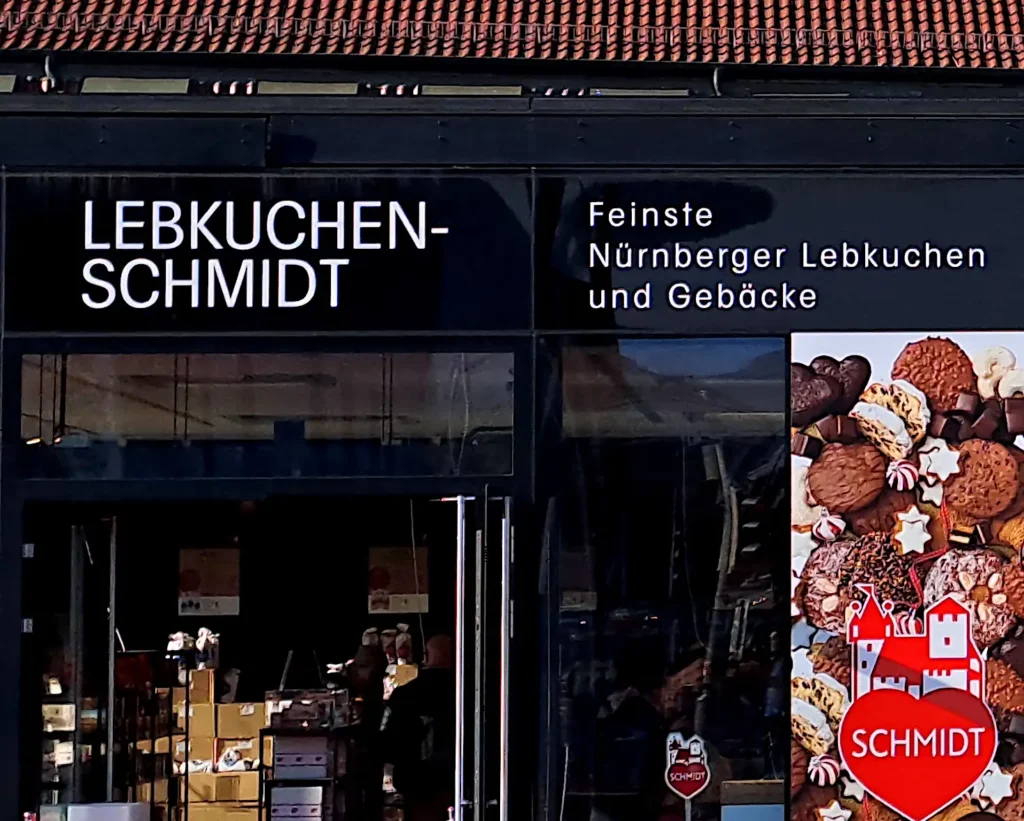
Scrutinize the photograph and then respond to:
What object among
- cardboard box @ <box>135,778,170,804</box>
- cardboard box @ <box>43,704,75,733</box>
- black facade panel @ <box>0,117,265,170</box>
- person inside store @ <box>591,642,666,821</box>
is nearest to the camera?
person inside store @ <box>591,642,666,821</box>

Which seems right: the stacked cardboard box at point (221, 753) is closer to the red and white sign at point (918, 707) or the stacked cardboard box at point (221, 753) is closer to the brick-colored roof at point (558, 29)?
the red and white sign at point (918, 707)

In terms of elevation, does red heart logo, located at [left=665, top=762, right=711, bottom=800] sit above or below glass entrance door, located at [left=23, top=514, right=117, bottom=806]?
below

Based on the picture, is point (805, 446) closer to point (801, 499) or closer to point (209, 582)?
point (801, 499)

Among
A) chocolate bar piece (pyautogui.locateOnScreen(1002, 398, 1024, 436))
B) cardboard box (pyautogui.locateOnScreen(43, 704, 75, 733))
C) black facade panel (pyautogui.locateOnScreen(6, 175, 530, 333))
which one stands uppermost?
black facade panel (pyautogui.locateOnScreen(6, 175, 530, 333))

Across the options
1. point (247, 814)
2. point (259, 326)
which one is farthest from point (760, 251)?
point (247, 814)

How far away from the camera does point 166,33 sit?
18.6m

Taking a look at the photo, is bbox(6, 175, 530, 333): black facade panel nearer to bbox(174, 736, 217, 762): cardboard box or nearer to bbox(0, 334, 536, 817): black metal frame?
bbox(0, 334, 536, 817): black metal frame

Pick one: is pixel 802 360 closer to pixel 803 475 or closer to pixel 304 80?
pixel 803 475

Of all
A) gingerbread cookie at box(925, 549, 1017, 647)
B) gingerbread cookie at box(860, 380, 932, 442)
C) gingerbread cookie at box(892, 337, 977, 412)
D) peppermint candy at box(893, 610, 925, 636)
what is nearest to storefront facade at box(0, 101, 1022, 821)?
gingerbread cookie at box(892, 337, 977, 412)

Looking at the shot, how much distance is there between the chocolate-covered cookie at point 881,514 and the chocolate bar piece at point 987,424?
36 cm

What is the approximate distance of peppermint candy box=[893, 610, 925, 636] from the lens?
6641 millimetres

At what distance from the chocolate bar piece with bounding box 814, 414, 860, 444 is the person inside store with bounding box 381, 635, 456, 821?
2.54 meters

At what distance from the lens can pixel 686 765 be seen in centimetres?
665

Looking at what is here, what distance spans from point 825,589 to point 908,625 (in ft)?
1.17
